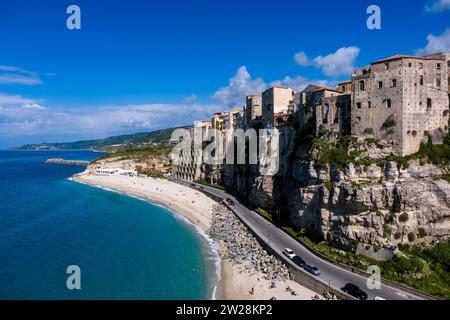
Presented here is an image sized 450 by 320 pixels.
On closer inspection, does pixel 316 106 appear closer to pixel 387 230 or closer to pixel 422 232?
pixel 387 230

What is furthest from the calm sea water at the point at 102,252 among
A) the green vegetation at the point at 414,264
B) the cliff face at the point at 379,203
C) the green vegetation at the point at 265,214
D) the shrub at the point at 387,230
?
the shrub at the point at 387,230

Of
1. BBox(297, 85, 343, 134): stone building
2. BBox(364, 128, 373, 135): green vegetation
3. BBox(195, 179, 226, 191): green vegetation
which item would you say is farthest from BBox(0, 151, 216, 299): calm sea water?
BBox(364, 128, 373, 135): green vegetation

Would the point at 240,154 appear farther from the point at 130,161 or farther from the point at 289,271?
the point at 130,161

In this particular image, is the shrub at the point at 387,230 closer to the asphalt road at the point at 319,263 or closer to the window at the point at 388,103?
the asphalt road at the point at 319,263

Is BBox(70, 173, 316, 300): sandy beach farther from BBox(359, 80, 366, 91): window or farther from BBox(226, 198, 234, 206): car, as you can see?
BBox(359, 80, 366, 91): window
